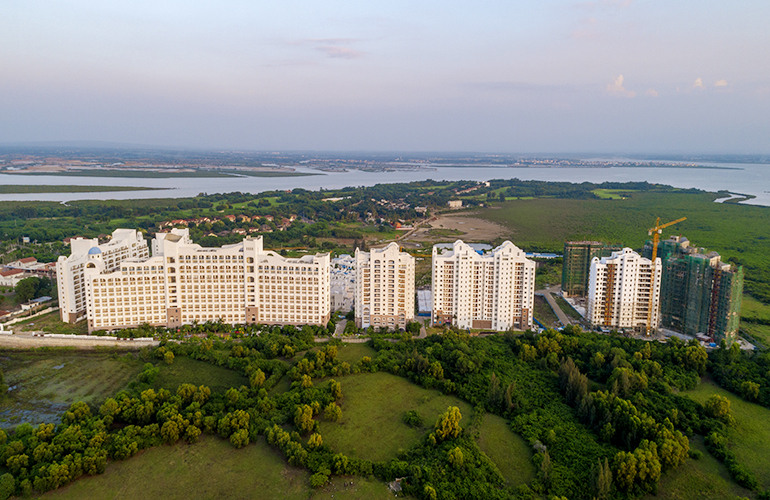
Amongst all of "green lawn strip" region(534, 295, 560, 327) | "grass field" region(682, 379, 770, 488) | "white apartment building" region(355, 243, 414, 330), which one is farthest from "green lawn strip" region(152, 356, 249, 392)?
"grass field" region(682, 379, 770, 488)

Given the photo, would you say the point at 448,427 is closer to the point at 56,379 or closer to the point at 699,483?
the point at 699,483

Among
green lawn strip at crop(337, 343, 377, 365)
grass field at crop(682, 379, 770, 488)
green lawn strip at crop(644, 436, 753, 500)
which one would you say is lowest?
green lawn strip at crop(644, 436, 753, 500)

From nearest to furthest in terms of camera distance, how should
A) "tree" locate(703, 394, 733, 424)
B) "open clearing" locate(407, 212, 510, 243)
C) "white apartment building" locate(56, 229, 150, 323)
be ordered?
"tree" locate(703, 394, 733, 424)
"white apartment building" locate(56, 229, 150, 323)
"open clearing" locate(407, 212, 510, 243)

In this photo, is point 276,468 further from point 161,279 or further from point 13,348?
point 13,348

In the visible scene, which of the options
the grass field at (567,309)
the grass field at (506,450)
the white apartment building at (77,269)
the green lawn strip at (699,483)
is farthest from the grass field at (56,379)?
the grass field at (567,309)

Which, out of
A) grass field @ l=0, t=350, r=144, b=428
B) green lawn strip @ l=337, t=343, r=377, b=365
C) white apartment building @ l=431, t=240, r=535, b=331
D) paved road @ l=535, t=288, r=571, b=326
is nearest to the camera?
grass field @ l=0, t=350, r=144, b=428

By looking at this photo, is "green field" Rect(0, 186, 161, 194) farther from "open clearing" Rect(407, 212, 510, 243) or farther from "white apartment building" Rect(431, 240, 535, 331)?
"white apartment building" Rect(431, 240, 535, 331)

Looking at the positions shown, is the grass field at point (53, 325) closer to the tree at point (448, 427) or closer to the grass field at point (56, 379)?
the grass field at point (56, 379)
